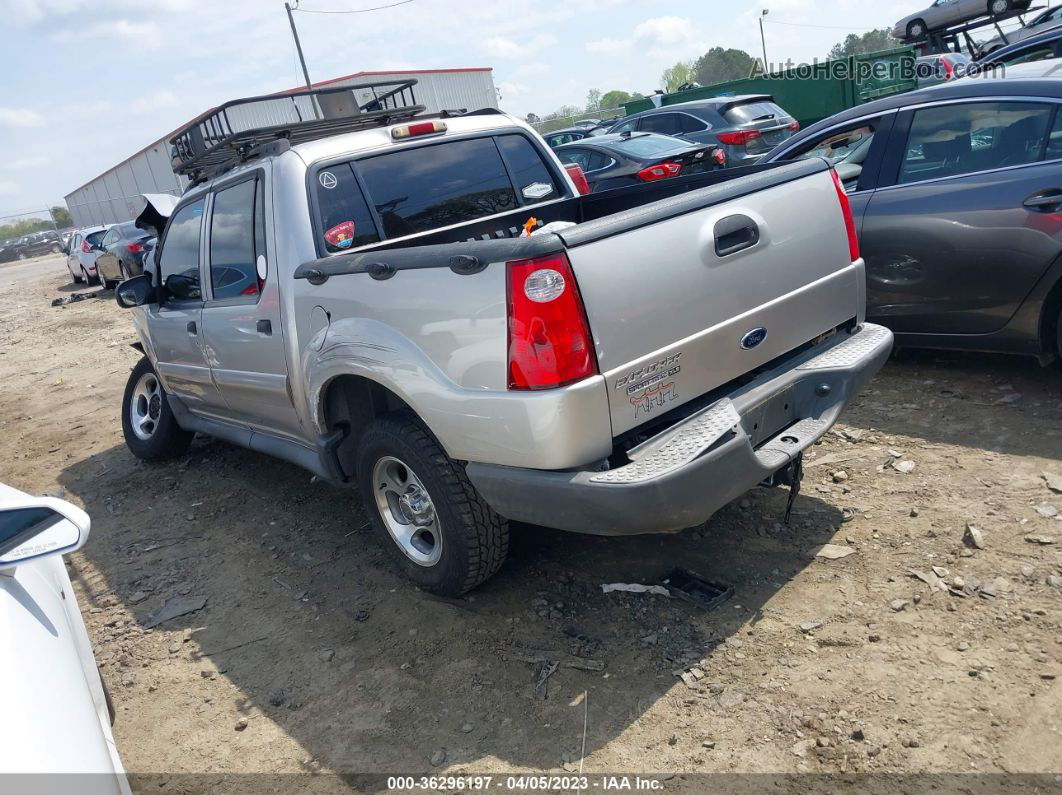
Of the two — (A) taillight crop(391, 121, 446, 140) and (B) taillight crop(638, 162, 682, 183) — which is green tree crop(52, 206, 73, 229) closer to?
(B) taillight crop(638, 162, 682, 183)

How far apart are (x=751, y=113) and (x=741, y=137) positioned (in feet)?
2.52

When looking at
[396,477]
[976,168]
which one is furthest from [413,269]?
[976,168]

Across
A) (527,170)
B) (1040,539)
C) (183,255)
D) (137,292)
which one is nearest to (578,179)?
(527,170)

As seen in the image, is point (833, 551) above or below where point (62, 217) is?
below

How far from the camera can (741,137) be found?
13.2m

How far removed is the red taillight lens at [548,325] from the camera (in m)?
2.71

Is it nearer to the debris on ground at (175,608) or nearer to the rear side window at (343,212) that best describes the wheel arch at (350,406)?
the rear side window at (343,212)

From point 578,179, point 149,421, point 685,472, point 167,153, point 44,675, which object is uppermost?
point 167,153

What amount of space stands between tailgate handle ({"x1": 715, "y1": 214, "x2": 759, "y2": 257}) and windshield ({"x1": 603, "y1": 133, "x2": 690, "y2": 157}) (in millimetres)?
8077

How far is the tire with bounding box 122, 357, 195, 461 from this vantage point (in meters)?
5.99

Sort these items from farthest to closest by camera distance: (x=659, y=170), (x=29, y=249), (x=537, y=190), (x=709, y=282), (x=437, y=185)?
(x=29, y=249)
(x=659, y=170)
(x=537, y=190)
(x=437, y=185)
(x=709, y=282)

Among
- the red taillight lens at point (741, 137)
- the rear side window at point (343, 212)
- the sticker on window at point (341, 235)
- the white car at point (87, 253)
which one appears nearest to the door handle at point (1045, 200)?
the rear side window at point (343, 212)

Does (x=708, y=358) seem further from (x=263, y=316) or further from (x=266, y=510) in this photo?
(x=266, y=510)

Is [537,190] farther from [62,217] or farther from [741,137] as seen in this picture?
[62,217]
